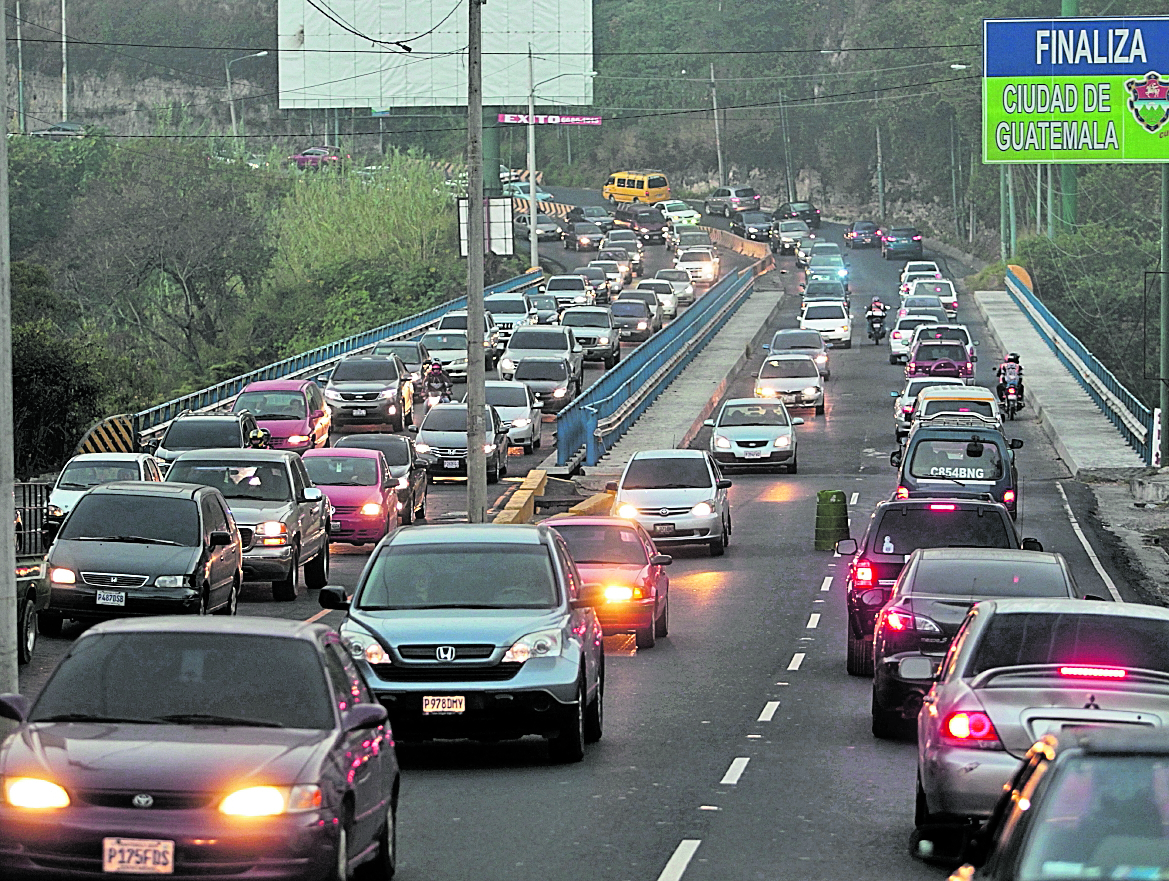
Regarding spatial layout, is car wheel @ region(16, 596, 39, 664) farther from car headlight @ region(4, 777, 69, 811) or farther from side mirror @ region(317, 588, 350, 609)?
car headlight @ region(4, 777, 69, 811)

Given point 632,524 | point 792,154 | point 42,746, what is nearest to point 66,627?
point 632,524

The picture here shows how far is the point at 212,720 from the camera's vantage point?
10.3m

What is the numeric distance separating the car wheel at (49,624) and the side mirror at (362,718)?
12.7 metres

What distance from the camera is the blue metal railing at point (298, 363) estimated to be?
49.1 metres

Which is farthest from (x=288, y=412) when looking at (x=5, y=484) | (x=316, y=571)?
(x=5, y=484)

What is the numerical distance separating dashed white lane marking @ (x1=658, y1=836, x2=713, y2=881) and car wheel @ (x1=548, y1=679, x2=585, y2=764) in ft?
Result: 8.73

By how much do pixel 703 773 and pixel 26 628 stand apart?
27.3 feet

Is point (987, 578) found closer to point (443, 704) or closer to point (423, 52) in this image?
point (443, 704)

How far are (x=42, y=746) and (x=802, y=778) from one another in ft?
20.7

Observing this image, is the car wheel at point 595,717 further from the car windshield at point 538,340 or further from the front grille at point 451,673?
the car windshield at point 538,340

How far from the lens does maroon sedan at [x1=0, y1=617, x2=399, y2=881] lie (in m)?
9.25

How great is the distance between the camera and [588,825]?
→ 12.8 m

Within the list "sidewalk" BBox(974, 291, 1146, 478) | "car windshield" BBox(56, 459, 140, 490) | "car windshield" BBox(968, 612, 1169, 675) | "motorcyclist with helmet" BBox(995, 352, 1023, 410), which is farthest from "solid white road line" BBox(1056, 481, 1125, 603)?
"car windshield" BBox(56, 459, 140, 490)

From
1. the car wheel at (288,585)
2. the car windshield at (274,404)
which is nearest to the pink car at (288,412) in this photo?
the car windshield at (274,404)
